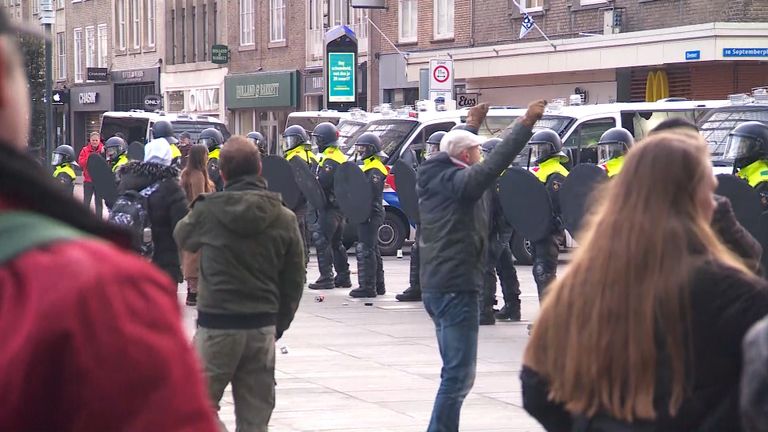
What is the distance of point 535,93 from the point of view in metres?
32.8

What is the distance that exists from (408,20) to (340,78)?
451 cm

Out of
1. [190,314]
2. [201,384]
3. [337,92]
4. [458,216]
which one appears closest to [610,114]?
[190,314]

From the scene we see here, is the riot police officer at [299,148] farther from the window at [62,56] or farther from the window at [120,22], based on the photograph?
the window at [62,56]

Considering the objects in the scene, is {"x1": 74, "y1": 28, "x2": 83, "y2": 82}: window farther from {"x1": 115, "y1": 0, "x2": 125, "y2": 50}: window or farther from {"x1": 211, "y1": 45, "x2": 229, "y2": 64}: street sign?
{"x1": 211, "y1": 45, "x2": 229, "y2": 64}: street sign

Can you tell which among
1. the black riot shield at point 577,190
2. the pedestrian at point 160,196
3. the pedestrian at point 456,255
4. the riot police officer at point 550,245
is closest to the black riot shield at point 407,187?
the riot police officer at point 550,245

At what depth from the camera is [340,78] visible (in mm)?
33688

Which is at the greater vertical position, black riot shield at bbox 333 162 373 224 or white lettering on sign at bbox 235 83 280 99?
white lettering on sign at bbox 235 83 280 99

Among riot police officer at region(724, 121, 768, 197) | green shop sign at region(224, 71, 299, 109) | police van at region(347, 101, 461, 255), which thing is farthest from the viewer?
green shop sign at region(224, 71, 299, 109)

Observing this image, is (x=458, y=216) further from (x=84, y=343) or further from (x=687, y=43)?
(x=687, y=43)

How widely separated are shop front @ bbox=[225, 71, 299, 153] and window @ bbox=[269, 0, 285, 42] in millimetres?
1287

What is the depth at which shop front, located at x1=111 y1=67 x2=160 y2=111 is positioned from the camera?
53953 mm

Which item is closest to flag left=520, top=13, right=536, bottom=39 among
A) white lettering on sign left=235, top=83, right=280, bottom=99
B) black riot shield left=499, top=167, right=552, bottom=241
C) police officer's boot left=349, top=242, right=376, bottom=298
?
white lettering on sign left=235, top=83, right=280, bottom=99

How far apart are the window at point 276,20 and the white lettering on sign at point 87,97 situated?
14188 millimetres

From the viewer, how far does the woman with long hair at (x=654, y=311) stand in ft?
10.8
